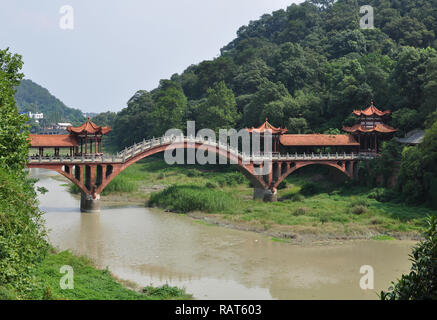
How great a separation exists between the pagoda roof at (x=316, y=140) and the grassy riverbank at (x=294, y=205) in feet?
11.3

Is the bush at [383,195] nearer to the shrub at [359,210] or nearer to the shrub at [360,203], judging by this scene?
the shrub at [360,203]

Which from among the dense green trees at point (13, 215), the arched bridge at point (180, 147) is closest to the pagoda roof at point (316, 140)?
the arched bridge at point (180, 147)

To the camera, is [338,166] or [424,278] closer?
[424,278]

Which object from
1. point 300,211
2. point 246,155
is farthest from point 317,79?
point 300,211

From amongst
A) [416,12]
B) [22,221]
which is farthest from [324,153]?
[416,12]

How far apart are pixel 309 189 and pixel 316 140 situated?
4384 mm

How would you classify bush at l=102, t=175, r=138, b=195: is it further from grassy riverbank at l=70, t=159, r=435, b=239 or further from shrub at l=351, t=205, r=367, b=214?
shrub at l=351, t=205, r=367, b=214

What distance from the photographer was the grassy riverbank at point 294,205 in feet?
104

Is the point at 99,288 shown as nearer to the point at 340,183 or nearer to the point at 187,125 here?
the point at 340,183

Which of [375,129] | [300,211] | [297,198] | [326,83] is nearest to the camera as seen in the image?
[300,211]

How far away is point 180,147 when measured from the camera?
131 feet

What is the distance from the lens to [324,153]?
4691 centimetres

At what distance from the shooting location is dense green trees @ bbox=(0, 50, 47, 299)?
13906 mm

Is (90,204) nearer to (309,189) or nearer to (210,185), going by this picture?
(210,185)
